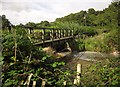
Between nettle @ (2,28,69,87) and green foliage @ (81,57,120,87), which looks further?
green foliage @ (81,57,120,87)

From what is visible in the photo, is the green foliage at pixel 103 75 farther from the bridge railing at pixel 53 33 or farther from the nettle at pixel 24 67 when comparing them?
the bridge railing at pixel 53 33

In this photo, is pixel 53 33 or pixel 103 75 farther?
pixel 53 33

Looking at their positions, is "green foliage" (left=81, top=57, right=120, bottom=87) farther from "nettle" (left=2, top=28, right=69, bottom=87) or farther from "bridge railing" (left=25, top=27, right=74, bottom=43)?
"bridge railing" (left=25, top=27, right=74, bottom=43)

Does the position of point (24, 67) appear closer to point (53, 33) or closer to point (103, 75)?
point (103, 75)

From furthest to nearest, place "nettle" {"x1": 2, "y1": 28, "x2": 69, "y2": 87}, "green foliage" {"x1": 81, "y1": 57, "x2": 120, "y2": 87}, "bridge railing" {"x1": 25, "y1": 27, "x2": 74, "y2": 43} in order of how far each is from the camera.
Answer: "bridge railing" {"x1": 25, "y1": 27, "x2": 74, "y2": 43}, "green foliage" {"x1": 81, "y1": 57, "x2": 120, "y2": 87}, "nettle" {"x1": 2, "y1": 28, "x2": 69, "y2": 87}

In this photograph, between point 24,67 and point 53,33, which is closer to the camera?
point 24,67

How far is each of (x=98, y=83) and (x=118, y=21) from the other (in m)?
23.6

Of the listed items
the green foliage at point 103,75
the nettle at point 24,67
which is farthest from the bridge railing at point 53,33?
the green foliage at point 103,75

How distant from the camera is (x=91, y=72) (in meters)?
4.15

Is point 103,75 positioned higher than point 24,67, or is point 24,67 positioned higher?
point 24,67

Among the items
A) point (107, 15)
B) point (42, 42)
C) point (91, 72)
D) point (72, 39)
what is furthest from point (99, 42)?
point (91, 72)

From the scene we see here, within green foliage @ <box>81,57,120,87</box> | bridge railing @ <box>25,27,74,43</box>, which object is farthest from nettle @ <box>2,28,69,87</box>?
bridge railing @ <box>25,27,74,43</box>

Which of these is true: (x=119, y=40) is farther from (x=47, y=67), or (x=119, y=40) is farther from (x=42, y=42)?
(x=47, y=67)

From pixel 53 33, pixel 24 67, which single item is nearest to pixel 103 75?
pixel 24 67
